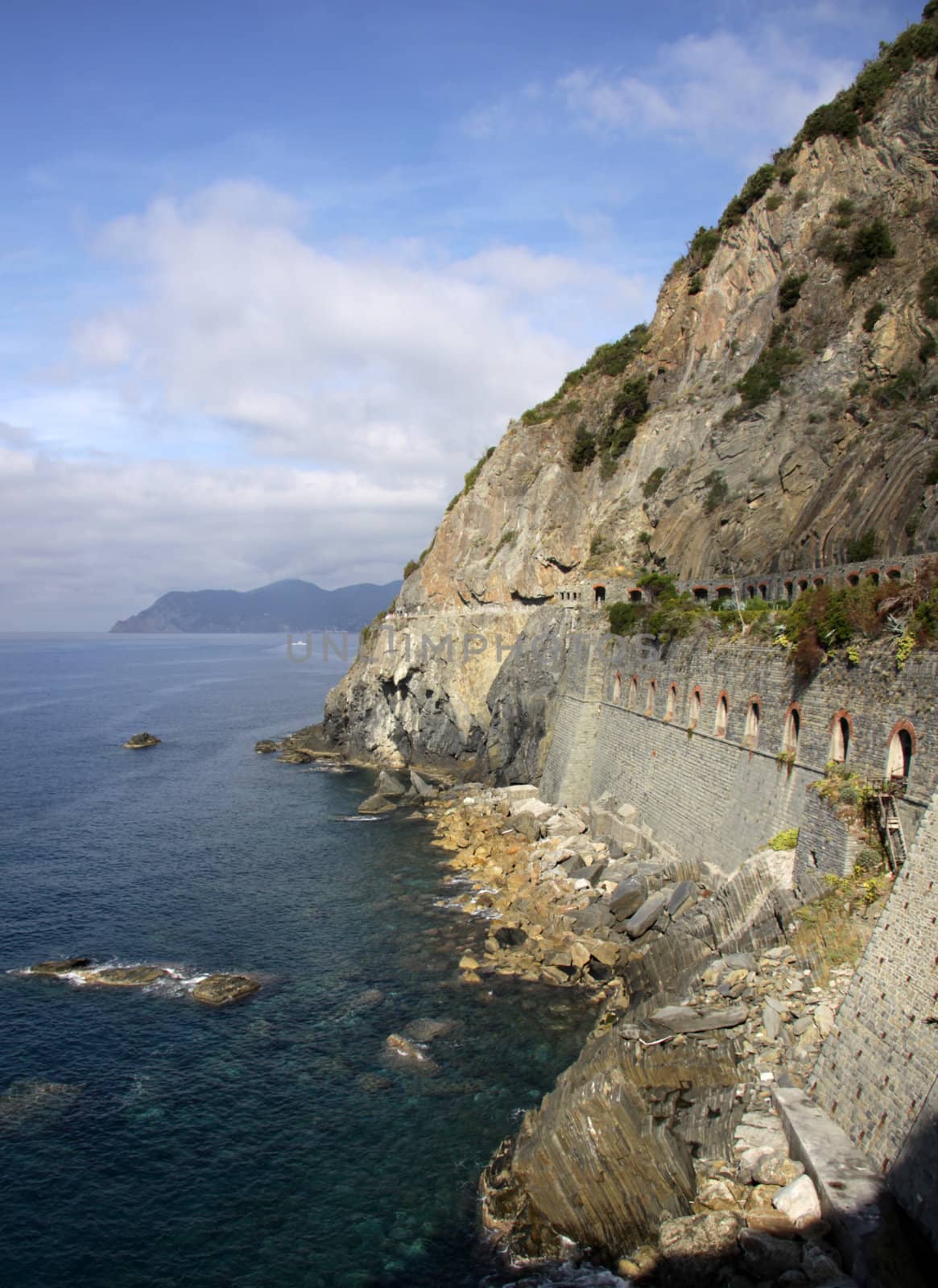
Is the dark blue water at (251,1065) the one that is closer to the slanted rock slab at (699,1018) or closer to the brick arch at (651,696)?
the slanted rock slab at (699,1018)

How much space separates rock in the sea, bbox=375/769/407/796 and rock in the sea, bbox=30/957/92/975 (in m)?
23.8

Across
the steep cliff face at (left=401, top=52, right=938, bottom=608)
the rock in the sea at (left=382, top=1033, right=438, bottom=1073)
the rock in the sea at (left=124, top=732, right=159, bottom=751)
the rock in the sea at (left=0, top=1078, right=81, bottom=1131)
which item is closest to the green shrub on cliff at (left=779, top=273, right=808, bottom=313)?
the steep cliff face at (left=401, top=52, right=938, bottom=608)

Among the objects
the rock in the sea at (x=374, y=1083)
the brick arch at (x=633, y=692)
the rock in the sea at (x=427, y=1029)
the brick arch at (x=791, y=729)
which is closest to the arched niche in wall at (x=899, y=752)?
the brick arch at (x=791, y=729)

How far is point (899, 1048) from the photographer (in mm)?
12242

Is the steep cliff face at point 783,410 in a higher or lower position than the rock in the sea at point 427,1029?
higher

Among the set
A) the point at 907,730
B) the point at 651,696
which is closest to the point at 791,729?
the point at 907,730

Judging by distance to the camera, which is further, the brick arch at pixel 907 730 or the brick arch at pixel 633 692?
the brick arch at pixel 633 692

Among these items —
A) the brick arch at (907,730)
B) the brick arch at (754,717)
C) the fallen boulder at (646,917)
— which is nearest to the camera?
the brick arch at (907,730)

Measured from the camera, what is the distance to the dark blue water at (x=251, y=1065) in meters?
15.4

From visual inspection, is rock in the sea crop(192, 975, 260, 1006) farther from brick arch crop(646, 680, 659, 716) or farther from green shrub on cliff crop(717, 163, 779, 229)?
green shrub on cliff crop(717, 163, 779, 229)

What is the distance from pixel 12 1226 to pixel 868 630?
20706 millimetres

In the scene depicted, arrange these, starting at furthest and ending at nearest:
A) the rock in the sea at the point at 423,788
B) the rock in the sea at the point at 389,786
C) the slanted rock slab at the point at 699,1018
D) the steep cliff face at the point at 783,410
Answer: the rock in the sea at the point at 389,786
the rock in the sea at the point at 423,788
the steep cliff face at the point at 783,410
the slanted rock slab at the point at 699,1018

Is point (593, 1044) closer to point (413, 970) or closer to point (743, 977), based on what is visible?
point (743, 977)

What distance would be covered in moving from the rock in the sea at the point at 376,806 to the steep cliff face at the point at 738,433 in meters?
→ 7.81
